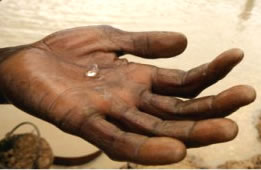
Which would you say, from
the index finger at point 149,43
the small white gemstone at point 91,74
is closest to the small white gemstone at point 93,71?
the small white gemstone at point 91,74

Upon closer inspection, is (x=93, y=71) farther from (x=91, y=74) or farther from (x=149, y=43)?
(x=149, y=43)

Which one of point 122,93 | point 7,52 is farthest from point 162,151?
point 7,52

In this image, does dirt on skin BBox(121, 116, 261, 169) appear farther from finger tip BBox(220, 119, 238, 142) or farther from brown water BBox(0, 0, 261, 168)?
finger tip BBox(220, 119, 238, 142)

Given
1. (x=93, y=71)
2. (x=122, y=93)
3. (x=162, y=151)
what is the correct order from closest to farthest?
(x=162, y=151) → (x=122, y=93) → (x=93, y=71)

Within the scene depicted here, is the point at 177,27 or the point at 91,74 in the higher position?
the point at 91,74

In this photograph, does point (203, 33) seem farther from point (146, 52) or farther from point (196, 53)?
point (146, 52)

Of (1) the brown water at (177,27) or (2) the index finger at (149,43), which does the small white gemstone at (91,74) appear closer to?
(2) the index finger at (149,43)
